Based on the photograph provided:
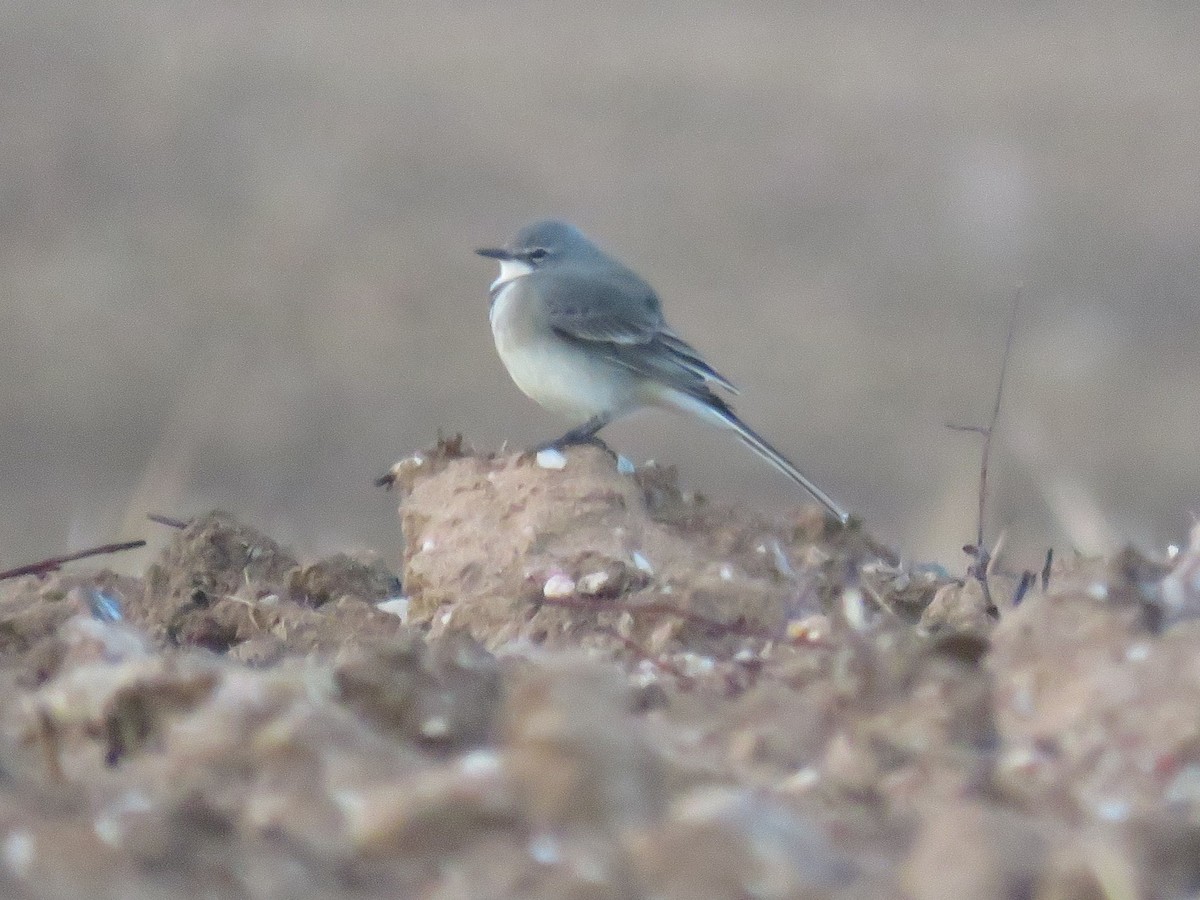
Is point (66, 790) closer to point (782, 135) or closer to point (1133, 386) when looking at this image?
point (1133, 386)

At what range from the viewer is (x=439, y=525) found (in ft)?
17.5

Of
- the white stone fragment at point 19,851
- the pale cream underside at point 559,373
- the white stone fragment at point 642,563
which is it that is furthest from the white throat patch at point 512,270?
the white stone fragment at point 19,851

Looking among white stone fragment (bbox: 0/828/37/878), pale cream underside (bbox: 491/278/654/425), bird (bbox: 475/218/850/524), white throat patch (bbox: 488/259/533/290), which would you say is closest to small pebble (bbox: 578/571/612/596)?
white stone fragment (bbox: 0/828/37/878)

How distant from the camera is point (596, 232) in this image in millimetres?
22359

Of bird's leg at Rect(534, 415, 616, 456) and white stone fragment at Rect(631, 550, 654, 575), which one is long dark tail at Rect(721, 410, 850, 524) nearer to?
bird's leg at Rect(534, 415, 616, 456)

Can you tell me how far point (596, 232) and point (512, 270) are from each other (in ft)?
44.3

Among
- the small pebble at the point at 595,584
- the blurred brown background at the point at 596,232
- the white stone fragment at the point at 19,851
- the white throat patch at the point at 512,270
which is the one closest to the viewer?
the white stone fragment at the point at 19,851

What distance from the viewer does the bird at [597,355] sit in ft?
27.0

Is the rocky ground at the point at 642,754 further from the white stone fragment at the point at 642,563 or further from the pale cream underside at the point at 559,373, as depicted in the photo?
the pale cream underside at the point at 559,373

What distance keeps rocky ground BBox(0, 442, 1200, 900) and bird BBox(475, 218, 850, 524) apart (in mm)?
3418

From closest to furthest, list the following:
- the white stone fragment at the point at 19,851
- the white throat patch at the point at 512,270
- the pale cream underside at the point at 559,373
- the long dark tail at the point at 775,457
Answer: the white stone fragment at the point at 19,851
the long dark tail at the point at 775,457
the pale cream underside at the point at 559,373
the white throat patch at the point at 512,270

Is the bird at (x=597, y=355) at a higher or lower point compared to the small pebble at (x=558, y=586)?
lower

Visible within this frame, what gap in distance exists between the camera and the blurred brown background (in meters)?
17.4

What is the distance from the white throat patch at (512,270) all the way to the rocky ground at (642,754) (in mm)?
4140
